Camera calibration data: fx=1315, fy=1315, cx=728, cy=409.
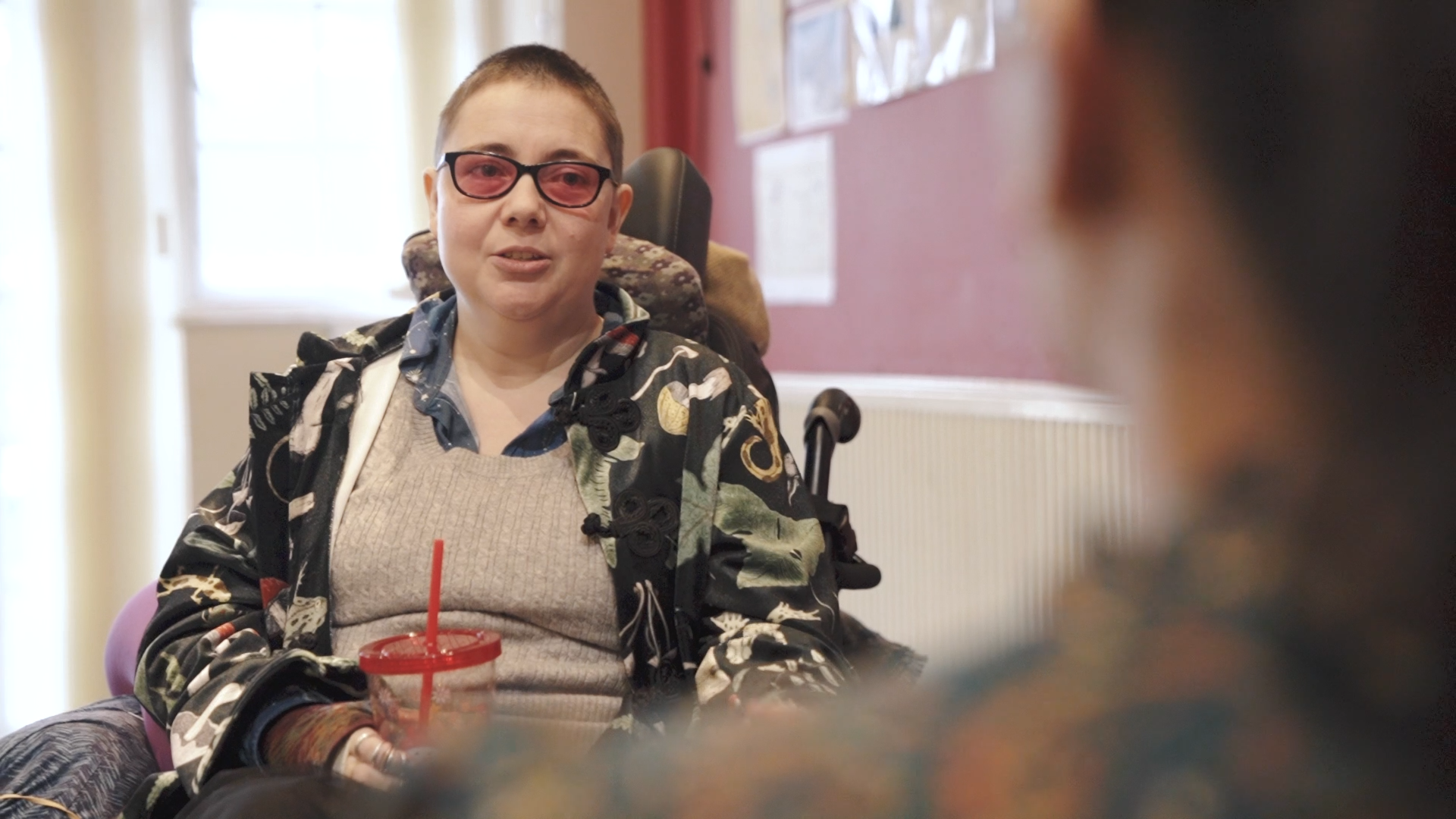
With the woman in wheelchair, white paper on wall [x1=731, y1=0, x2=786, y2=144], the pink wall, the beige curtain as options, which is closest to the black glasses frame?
the woman in wheelchair

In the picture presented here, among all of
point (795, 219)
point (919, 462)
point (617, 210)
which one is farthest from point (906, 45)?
point (617, 210)

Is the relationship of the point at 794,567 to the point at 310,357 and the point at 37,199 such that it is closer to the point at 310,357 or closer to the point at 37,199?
the point at 310,357

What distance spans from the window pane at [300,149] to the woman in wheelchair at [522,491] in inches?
90.9

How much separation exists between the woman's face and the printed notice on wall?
5.93 ft

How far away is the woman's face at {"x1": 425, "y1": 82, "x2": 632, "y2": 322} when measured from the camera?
135 centimetres

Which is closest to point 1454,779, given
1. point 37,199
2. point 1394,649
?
point 1394,649

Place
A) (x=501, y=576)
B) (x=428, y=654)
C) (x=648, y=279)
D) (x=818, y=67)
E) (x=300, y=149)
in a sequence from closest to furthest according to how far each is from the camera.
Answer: (x=428, y=654)
(x=501, y=576)
(x=648, y=279)
(x=818, y=67)
(x=300, y=149)

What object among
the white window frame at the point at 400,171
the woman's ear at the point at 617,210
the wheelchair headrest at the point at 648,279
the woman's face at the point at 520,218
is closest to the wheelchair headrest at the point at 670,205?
the wheelchair headrest at the point at 648,279

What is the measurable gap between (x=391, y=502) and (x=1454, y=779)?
1237 millimetres

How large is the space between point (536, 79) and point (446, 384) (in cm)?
34

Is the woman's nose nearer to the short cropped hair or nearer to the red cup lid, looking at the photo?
the short cropped hair

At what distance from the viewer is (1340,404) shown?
0.17 meters

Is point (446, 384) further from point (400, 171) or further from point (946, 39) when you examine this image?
point (400, 171)

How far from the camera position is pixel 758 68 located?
11.3 ft
